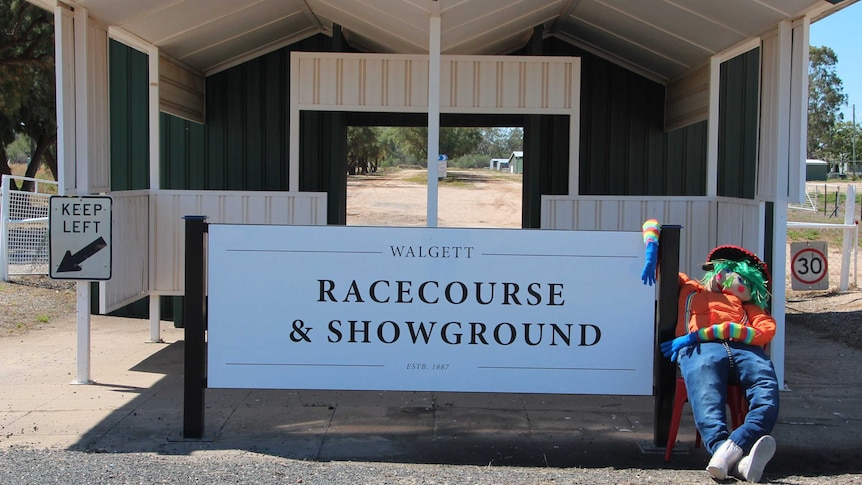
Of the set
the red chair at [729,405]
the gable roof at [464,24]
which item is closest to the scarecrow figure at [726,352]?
the red chair at [729,405]

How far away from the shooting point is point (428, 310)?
5.08 m

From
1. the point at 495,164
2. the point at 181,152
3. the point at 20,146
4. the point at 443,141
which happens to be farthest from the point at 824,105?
the point at 181,152

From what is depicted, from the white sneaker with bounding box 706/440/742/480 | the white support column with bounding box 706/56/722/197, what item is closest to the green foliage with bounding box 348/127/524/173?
the white support column with bounding box 706/56/722/197

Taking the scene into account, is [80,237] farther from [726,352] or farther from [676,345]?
[726,352]

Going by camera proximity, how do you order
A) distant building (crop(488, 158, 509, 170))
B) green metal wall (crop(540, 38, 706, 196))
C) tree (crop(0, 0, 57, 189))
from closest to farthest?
1. green metal wall (crop(540, 38, 706, 196))
2. tree (crop(0, 0, 57, 189))
3. distant building (crop(488, 158, 509, 170))

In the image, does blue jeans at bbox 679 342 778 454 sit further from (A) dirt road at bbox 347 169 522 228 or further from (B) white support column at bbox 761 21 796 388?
(A) dirt road at bbox 347 169 522 228

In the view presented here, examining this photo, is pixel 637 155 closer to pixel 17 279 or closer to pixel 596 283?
pixel 596 283

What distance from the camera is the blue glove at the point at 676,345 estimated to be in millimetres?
4797

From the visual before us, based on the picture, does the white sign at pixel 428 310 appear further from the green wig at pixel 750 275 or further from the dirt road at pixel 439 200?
the dirt road at pixel 439 200

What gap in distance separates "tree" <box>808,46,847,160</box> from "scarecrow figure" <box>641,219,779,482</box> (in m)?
67.3

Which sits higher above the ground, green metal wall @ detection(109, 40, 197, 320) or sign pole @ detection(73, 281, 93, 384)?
green metal wall @ detection(109, 40, 197, 320)

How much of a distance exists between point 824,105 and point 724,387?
72.7m

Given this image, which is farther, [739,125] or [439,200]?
[439,200]

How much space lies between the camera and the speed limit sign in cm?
1136
